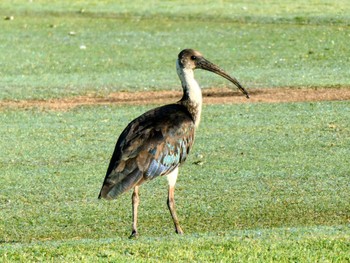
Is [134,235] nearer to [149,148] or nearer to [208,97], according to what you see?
[149,148]

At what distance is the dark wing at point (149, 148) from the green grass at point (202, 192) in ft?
1.66

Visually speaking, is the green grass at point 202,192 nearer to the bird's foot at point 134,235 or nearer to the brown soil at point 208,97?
the bird's foot at point 134,235

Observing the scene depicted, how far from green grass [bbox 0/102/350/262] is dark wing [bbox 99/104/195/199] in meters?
0.51

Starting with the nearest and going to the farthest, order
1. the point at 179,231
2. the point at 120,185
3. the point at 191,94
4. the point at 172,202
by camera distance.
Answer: the point at 120,185, the point at 179,231, the point at 172,202, the point at 191,94

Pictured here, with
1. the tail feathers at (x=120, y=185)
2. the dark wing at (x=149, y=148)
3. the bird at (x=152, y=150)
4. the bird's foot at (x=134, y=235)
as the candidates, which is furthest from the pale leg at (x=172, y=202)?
the tail feathers at (x=120, y=185)

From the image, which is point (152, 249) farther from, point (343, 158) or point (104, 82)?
point (104, 82)

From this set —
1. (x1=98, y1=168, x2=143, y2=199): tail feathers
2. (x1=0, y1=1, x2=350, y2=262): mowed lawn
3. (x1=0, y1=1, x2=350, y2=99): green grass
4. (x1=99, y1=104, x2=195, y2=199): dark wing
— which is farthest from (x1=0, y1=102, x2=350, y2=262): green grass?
(x1=0, y1=1, x2=350, y2=99): green grass

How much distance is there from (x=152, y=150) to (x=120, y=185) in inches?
21.8

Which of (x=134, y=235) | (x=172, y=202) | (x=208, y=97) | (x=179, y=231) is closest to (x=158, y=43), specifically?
(x=208, y=97)

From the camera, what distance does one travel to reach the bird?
352 inches

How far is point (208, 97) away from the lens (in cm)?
1686

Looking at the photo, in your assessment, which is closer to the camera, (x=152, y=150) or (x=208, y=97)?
(x=152, y=150)

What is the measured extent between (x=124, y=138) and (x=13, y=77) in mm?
10030

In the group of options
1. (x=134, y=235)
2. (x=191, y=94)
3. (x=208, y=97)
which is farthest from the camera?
(x=208, y=97)
